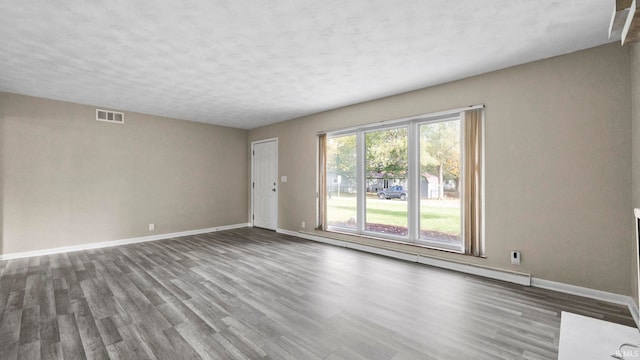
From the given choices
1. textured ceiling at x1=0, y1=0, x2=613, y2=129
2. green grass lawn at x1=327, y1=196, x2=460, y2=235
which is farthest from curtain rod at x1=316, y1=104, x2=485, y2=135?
green grass lawn at x1=327, y1=196, x2=460, y2=235

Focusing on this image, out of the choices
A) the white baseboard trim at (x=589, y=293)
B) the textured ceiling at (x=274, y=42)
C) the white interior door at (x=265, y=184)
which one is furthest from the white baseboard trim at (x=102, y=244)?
the white baseboard trim at (x=589, y=293)

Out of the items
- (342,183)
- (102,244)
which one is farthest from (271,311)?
(102,244)

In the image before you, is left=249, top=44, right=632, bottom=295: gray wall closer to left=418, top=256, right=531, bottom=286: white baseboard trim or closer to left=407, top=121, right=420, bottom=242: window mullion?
left=418, top=256, right=531, bottom=286: white baseboard trim

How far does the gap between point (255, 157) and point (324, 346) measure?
594cm

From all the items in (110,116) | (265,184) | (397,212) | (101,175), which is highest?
(110,116)

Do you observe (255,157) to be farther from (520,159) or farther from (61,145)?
(520,159)

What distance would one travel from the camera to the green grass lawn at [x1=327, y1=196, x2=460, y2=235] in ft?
13.1

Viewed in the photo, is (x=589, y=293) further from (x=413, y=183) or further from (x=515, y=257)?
(x=413, y=183)

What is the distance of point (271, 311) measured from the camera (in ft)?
8.52

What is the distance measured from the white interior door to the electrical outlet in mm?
4881

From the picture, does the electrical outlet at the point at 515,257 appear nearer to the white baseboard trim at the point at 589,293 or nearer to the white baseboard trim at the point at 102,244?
the white baseboard trim at the point at 589,293

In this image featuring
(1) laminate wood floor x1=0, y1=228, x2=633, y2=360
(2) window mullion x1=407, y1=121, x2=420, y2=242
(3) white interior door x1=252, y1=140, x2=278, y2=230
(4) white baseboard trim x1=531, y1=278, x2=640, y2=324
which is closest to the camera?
(1) laminate wood floor x1=0, y1=228, x2=633, y2=360

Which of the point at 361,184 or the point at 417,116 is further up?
the point at 417,116

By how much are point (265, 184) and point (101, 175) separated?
338cm
